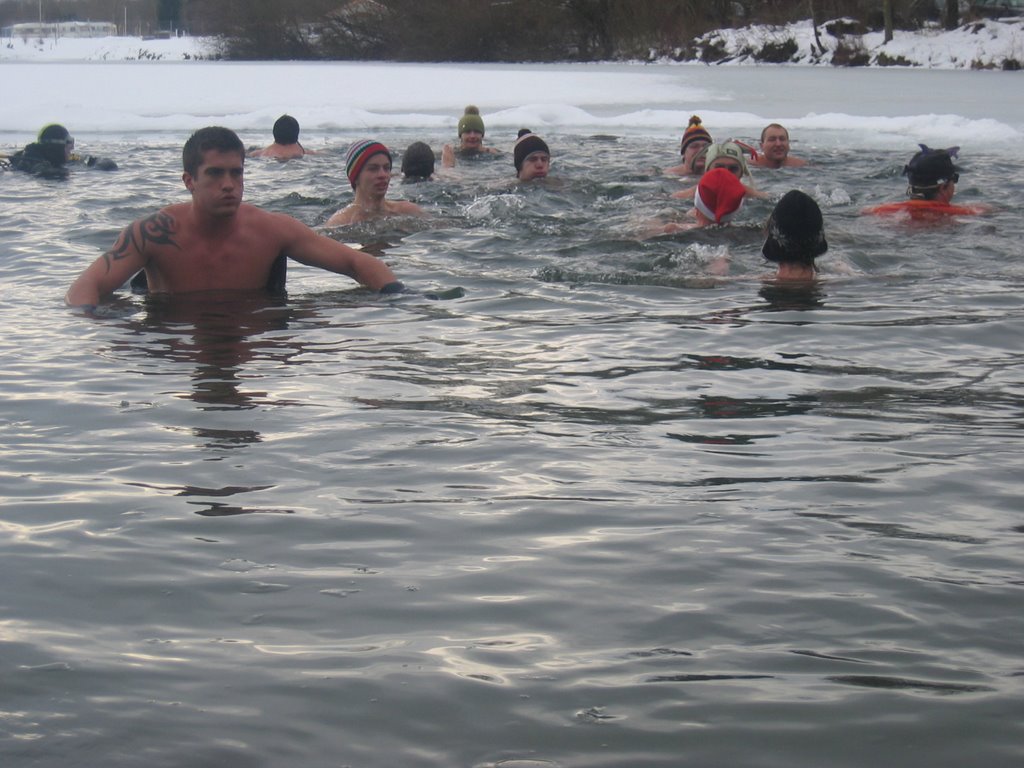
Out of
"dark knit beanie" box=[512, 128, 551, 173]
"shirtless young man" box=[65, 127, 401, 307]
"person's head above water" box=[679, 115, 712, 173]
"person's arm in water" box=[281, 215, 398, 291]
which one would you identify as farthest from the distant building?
"person's arm in water" box=[281, 215, 398, 291]

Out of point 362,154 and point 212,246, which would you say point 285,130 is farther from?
point 212,246

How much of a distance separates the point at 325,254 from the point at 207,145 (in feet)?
2.96

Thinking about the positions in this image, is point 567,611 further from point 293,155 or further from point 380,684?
point 293,155

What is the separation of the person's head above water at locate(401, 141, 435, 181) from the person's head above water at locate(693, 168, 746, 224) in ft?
13.9

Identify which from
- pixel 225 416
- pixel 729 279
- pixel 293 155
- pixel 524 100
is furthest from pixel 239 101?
pixel 225 416

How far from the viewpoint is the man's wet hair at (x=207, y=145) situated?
6293 mm

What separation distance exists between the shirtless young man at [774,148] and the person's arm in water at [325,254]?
6.92m

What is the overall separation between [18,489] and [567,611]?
191cm

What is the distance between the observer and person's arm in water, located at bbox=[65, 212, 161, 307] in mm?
6586

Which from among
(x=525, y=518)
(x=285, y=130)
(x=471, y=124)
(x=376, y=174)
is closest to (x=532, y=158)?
(x=376, y=174)

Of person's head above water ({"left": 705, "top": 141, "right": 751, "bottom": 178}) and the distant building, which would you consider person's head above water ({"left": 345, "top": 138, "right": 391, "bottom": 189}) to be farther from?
the distant building

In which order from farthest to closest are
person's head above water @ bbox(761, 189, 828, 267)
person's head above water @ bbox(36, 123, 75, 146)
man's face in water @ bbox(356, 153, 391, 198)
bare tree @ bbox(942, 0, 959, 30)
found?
bare tree @ bbox(942, 0, 959, 30) < person's head above water @ bbox(36, 123, 75, 146) < man's face in water @ bbox(356, 153, 391, 198) < person's head above water @ bbox(761, 189, 828, 267)

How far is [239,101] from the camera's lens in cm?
2495

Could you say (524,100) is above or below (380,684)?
above
